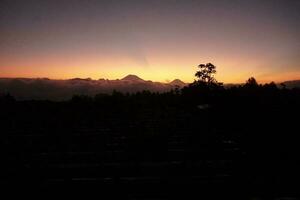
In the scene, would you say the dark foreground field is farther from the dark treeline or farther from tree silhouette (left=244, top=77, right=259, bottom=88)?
tree silhouette (left=244, top=77, right=259, bottom=88)

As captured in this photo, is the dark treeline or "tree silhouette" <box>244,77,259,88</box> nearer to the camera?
the dark treeline

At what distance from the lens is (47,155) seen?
11.0 meters

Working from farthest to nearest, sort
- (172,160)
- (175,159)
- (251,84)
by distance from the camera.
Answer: (251,84) → (175,159) → (172,160)

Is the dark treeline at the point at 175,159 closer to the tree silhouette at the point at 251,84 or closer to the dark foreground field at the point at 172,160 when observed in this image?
the dark foreground field at the point at 172,160

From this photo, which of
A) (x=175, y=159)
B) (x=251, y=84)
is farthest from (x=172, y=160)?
(x=251, y=84)

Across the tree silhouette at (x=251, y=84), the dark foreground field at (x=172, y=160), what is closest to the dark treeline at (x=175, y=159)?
the dark foreground field at (x=172, y=160)

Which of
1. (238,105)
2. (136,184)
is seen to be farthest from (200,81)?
(136,184)

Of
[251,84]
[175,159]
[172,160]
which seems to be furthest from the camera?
[251,84]

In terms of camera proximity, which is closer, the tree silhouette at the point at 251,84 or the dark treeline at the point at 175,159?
the dark treeline at the point at 175,159

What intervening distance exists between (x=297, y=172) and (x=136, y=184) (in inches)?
179

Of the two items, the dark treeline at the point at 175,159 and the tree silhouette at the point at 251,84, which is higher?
the tree silhouette at the point at 251,84

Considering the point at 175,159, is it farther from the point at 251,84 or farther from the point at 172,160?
the point at 251,84

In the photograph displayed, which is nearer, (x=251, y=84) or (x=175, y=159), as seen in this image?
(x=175, y=159)

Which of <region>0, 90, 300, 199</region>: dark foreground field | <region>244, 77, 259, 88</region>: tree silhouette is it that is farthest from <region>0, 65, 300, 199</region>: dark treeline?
<region>244, 77, 259, 88</region>: tree silhouette
